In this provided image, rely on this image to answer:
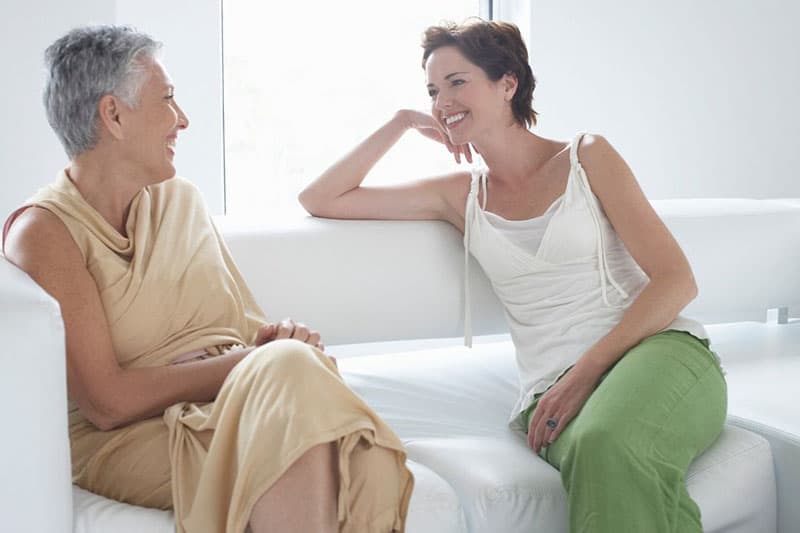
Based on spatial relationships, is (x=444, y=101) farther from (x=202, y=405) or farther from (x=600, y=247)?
(x=202, y=405)

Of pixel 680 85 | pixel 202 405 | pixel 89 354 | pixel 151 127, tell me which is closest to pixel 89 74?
pixel 151 127

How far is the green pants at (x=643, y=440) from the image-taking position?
6.10 feet

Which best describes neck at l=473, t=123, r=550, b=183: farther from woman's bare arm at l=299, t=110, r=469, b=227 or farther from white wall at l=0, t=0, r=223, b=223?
white wall at l=0, t=0, r=223, b=223

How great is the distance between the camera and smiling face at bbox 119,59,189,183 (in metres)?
2.04

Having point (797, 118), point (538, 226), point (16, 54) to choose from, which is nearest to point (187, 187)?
point (538, 226)

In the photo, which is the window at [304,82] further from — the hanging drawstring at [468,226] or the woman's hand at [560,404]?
the woman's hand at [560,404]

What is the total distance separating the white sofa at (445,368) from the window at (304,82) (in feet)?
5.66

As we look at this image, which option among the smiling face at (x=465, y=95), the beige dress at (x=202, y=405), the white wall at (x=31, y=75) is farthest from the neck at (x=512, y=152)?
the white wall at (x=31, y=75)

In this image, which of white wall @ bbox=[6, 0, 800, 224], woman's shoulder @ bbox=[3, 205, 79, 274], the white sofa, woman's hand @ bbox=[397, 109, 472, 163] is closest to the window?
white wall @ bbox=[6, 0, 800, 224]

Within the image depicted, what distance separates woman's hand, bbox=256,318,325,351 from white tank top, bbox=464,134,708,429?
20.1 inches

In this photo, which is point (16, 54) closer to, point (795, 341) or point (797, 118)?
point (795, 341)

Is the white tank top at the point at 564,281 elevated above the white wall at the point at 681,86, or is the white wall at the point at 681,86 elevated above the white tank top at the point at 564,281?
the white wall at the point at 681,86

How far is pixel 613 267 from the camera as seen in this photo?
7.71 feet

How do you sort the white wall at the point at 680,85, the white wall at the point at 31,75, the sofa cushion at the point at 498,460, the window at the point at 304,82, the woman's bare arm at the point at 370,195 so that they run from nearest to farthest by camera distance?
the sofa cushion at the point at 498,460 < the woman's bare arm at the point at 370,195 < the white wall at the point at 31,75 < the window at the point at 304,82 < the white wall at the point at 680,85
